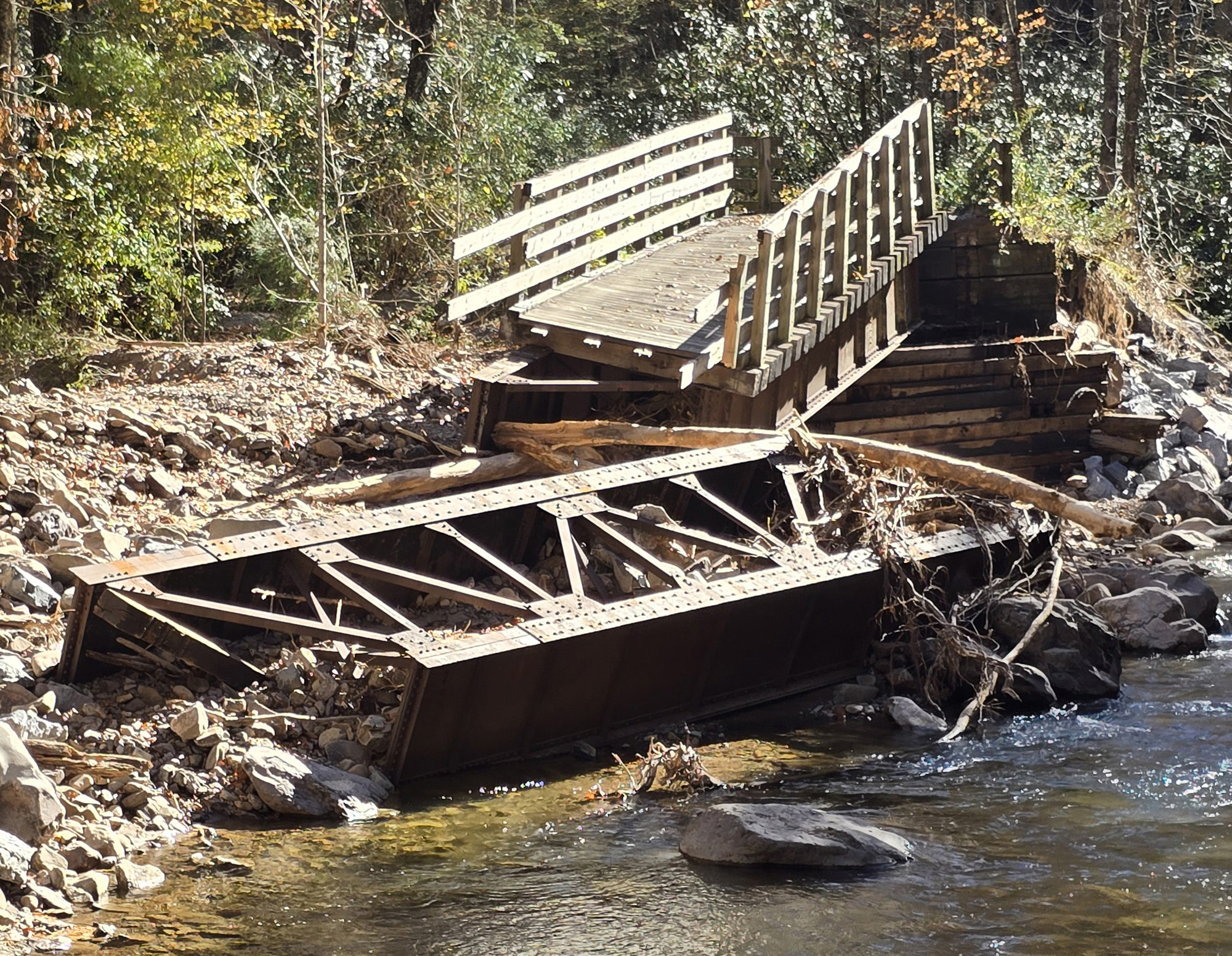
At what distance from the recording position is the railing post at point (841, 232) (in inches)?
539

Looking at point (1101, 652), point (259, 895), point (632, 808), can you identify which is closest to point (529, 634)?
point (632, 808)

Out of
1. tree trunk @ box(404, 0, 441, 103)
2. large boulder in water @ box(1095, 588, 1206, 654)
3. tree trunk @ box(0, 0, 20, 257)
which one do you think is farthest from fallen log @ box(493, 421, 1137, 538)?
tree trunk @ box(404, 0, 441, 103)

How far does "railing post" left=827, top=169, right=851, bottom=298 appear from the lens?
539 inches

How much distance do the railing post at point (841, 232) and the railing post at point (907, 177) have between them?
71.3 inches

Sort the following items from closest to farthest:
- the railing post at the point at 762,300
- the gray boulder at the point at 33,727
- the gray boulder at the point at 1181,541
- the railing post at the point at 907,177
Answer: the gray boulder at the point at 33,727 < the railing post at the point at 762,300 < the gray boulder at the point at 1181,541 < the railing post at the point at 907,177

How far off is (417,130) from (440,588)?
517 inches

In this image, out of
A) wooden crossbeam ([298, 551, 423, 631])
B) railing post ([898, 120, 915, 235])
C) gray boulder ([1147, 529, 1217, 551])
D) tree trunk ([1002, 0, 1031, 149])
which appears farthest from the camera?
tree trunk ([1002, 0, 1031, 149])

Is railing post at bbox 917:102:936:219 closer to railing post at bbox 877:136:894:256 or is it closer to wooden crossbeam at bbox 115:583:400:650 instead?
railing post at bbox 877:136:894:256

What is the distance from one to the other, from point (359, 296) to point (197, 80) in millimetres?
3238

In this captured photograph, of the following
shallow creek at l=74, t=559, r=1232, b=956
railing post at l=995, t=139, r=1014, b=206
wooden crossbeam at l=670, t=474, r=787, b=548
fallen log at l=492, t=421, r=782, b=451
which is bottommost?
shallow creek at l=74, t=559, r=1232, b=956

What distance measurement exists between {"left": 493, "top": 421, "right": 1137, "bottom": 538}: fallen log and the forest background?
506 centimetres

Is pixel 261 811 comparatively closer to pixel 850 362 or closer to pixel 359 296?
pixel 850 362

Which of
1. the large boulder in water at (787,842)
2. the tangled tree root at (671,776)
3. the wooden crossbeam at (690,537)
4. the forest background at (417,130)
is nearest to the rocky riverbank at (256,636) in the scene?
the wooden crossbeam at (690,537)

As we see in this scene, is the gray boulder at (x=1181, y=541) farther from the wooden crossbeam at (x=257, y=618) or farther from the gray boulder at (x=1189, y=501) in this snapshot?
the wooden crossbeam at (x=257, y=618)
